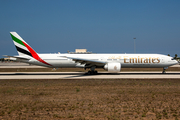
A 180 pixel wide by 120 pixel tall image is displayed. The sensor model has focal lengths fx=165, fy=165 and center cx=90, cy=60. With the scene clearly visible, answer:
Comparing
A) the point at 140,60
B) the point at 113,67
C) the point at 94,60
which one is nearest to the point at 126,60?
the point at 140,60

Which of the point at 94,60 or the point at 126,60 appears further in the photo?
the point at 94,60

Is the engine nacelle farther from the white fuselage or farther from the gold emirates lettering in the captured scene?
the gold emirates lettering

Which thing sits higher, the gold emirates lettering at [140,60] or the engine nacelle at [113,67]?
the gold emirates lettering at [140,60]

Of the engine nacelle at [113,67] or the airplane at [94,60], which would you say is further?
the airplane at [94,60]

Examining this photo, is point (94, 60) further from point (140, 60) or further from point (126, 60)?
point (140, 60)

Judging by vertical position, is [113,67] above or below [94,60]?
below

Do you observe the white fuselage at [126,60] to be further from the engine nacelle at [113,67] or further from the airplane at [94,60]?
the engine nacelle at [113,67]

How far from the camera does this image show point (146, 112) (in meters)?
8.73

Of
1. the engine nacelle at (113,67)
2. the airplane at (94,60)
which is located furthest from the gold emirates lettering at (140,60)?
the engine nacelle at (113,67)

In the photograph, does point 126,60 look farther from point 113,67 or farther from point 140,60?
point 113,67

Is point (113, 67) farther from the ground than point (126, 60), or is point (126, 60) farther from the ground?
point (126, 60)

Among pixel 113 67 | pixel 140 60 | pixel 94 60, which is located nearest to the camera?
pixel 113 67

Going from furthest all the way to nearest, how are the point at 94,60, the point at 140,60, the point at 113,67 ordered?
the point at 94,60, the point at 140,60, the point at 113,67

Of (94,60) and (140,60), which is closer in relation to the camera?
(140,60)
